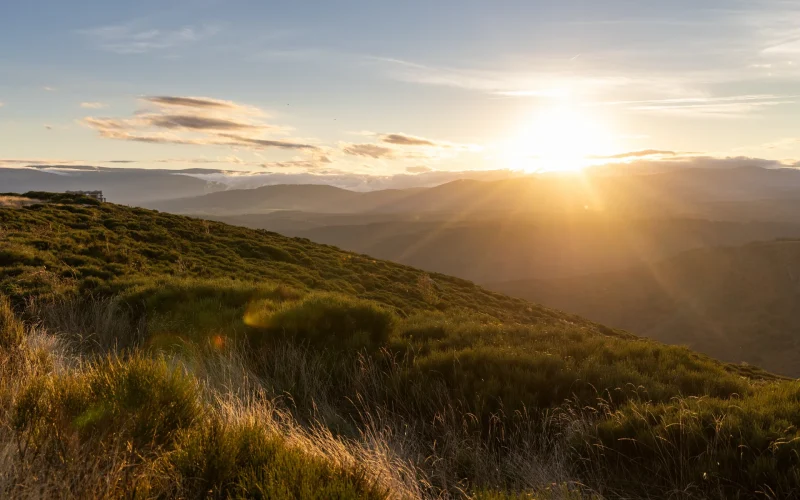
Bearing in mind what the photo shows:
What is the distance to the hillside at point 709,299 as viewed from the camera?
70.4 meters

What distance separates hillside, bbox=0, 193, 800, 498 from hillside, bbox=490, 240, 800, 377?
65265 mm

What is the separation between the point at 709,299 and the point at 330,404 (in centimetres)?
10218

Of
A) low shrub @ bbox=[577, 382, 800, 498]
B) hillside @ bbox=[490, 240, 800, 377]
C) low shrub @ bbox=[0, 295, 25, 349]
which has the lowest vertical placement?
hillside @ bbox=[490, 240, 800, 377]

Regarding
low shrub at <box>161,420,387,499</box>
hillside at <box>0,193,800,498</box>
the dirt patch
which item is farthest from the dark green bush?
the dirt patch

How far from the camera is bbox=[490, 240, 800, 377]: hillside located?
231 ft

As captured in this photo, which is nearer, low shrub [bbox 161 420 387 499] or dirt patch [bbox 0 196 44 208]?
low shrub [bbox 161 420 387 499]

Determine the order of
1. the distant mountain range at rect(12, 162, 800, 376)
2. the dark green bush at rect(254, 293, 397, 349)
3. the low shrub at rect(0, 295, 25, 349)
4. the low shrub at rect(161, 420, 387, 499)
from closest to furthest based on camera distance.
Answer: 1. the low shrub at rect(161, 420, 387, 499)
2. the low shrub at rect(0, 295, 25, 349)
3. the dark green bush at rect(254, 293, 397, 349)
4. the distant mountain range at rect(12, 162, 800, 376)

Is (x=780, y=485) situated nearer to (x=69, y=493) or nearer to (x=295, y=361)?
(x=69, y=493)

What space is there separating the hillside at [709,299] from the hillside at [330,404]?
65265 mm

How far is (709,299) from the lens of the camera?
91.6 meters

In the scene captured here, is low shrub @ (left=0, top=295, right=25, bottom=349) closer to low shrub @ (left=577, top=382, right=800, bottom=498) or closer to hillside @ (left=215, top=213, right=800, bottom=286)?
low shrub @ (left=577, top=382, right=800, bottom=498)

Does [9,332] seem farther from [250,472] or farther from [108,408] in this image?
[250,472]

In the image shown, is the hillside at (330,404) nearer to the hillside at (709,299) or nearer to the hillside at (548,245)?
the hillside at (709,299)

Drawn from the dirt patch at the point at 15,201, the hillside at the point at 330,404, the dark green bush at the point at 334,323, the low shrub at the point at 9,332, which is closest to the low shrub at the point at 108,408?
the hillside at the point at 330,404
